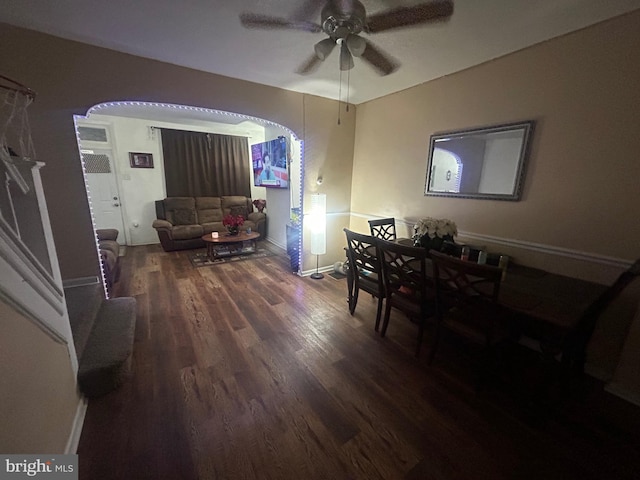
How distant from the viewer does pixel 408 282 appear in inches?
77.9

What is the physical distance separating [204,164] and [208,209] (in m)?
1.02

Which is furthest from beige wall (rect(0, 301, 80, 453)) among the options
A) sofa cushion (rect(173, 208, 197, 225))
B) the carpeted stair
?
sofa cushion (rect(173, 208, 197, 225))

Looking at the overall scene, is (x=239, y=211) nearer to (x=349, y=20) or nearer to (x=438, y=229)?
(x=438, y=229)

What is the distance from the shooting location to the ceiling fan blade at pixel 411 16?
135cm

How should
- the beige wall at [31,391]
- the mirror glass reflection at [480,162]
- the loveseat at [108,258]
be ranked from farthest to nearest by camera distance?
the loveseat at [108,258] < the mirror glass reflection at [480,162] < the beige wall at [31,391]

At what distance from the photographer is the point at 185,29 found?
193cm

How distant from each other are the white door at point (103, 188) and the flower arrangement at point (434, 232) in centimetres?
569

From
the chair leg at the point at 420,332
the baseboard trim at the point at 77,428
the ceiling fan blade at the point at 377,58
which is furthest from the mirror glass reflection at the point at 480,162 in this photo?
the baseboard trim at the point at 77,428

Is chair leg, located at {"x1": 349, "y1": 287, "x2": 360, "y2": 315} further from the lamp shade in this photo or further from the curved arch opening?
the curved arch opening

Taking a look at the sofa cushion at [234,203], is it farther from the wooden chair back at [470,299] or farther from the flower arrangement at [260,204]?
the wooden chair back at [470,299]

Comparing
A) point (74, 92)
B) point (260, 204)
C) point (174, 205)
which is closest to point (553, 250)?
point (74, 92)

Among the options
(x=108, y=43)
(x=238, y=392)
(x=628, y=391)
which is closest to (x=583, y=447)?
→ (x=628, y=391)

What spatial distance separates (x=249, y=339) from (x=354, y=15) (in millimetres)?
2555

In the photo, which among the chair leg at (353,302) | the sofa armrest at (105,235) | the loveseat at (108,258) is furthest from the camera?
the sofa armrest at (105,235)
